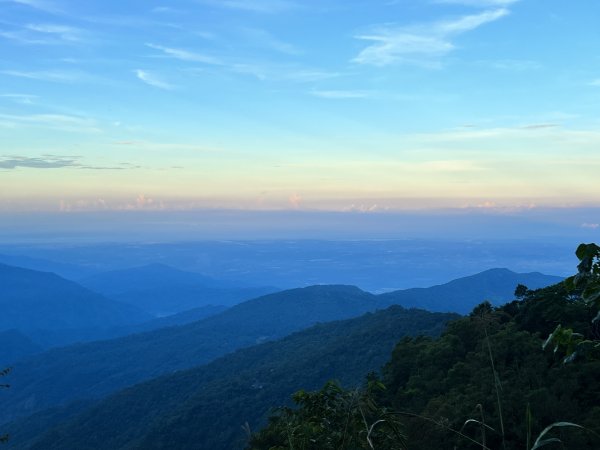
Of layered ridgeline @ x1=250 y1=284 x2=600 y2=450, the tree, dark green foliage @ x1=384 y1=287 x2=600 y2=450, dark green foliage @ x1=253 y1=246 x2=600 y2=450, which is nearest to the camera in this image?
the tree

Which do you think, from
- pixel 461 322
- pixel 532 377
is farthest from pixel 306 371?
pixel 532 377

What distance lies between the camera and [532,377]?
2634 centimetres

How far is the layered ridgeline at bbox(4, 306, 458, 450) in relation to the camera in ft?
350

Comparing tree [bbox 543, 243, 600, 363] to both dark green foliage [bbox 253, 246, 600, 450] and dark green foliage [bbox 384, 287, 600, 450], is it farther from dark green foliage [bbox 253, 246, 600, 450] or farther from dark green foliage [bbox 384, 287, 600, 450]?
dark green foliage [bbox 384, 287, 600, 450]

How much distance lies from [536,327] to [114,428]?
393ft

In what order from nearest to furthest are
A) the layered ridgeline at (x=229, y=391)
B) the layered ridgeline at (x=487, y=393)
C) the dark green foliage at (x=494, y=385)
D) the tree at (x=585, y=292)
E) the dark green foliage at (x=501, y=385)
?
the tree at (x=585, y=292)
the layered ridgeline at (x=487, y=393)
the dark green foliage at (x=501, y=385)
the dark green foliage at (x=494, y=385)
the layered ridgeline at (x=229, y=391)

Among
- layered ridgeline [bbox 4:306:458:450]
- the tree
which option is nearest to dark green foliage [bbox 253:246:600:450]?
the tree

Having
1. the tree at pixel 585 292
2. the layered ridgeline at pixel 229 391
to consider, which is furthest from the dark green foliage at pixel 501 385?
the layered ridgeline at pixel 229 391

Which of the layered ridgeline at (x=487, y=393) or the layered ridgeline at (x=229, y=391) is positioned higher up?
the layered ridgeline at (x=487, y=393)

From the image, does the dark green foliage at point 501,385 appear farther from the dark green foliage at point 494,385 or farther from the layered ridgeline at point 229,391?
the layered ridgeline at point 229,391

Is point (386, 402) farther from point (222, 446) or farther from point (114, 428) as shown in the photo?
point (114, 428)

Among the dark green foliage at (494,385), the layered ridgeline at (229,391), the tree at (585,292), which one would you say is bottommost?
the layered ridgeline at (229,391)

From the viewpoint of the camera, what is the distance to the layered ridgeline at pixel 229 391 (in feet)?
350

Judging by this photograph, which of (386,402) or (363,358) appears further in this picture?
(363,358)
